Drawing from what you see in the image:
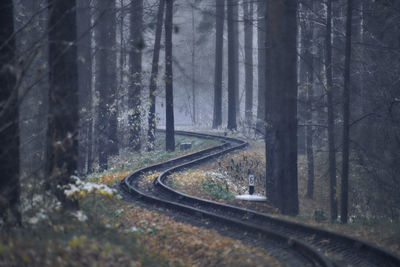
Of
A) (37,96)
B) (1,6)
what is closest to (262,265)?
(1,6)

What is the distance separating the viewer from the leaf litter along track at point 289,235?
300 inches

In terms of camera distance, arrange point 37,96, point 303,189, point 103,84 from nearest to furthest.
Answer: point 37,96, point 303,189, point 103,84

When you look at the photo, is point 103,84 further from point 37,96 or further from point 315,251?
point 315,251

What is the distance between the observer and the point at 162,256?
7660 millimetres

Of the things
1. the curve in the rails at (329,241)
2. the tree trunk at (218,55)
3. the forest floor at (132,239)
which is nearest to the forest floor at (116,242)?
the forest floor at (132,239)

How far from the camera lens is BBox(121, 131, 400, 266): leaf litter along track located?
25.0 ft

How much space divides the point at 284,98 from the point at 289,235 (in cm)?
492

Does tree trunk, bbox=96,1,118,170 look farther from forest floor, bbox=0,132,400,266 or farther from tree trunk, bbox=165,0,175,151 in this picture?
forest floor, bbox=0,132,400,266

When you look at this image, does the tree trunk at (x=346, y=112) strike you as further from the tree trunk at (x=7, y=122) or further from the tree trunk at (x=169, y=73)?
the tree trunk at (x=169, y=73)

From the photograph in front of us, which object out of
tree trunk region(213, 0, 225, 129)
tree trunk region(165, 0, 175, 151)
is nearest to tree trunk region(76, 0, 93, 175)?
tree trunk region(165, 0, 175, 151)

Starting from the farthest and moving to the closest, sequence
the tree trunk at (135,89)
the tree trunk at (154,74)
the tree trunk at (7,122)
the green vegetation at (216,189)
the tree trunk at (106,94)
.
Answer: the tree trunk at (154,74)
the tree trunk at (135,89)
the tree trunk at (106,94)
the green vegetation at (216,189)
the tree trunk at (7,122)

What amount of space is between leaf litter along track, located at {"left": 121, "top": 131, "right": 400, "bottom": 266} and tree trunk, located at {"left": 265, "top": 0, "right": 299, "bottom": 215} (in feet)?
8.69

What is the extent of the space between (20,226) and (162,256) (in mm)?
2495

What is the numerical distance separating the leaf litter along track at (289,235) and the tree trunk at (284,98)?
265cm
